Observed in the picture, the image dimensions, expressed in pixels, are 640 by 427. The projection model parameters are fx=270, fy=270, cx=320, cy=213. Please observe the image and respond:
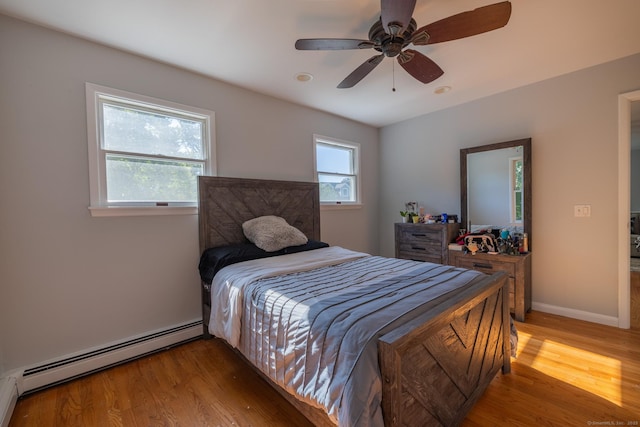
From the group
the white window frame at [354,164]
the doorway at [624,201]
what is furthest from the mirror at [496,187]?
the white window frame at [354,164]

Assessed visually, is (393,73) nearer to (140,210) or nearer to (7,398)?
(140,210)

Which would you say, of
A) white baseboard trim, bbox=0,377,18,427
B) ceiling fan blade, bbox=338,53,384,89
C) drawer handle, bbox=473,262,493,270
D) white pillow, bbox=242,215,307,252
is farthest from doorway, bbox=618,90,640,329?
white baseboard trim, bbox=0,377,18,427

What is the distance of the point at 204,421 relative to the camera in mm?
1561

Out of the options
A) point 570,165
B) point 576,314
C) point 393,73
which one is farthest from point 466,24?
point 576,314

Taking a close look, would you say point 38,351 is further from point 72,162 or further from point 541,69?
point 541,69

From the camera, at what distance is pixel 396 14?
1407 mm

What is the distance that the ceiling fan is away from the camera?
138 cm

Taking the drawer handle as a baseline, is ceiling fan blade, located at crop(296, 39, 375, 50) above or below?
above

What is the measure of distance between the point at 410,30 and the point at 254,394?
8.28 ft

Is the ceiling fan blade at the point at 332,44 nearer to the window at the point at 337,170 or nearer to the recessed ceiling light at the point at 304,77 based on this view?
the recessed ceiling light at the point at 304,77

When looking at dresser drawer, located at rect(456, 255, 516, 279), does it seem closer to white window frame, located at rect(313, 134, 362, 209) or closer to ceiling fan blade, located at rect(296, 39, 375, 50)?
white window frame, located at rect(313, 134, 362, 209)

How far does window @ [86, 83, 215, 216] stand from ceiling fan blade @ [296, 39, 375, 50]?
1.45 metres

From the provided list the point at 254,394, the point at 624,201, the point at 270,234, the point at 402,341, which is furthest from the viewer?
the point at 270,234

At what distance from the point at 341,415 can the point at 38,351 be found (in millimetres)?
2269
